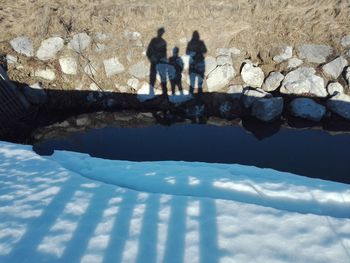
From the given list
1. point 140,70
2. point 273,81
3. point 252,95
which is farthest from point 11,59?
point 273,81

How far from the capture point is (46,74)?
10.3 m

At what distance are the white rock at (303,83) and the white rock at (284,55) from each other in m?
0.52

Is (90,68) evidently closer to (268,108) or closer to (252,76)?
(252,76)

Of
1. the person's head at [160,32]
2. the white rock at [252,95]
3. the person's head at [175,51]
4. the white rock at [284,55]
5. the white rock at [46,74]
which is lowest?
the white rock at [252,95]

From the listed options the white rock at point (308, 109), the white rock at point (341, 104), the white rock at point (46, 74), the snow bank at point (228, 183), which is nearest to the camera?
the snow bank at point (228, 183)

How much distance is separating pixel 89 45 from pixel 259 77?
509 centimetres

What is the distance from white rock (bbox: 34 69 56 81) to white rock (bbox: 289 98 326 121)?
6959mm

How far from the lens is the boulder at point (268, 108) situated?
30.8 ft

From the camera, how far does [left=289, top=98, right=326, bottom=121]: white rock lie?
9.40 metres

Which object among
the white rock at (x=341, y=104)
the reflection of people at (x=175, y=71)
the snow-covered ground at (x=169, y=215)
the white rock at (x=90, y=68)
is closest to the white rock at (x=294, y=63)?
the white rock at (x=341, y=104)

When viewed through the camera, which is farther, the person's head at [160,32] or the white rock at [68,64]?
the person's head at [160,32]

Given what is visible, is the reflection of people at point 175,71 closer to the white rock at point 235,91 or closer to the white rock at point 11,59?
the white rock at point 235,91

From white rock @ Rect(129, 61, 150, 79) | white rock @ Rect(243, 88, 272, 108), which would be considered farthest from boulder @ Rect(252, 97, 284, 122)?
white rock @ Rect(129, 61, 150, 79)

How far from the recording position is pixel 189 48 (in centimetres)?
1042
